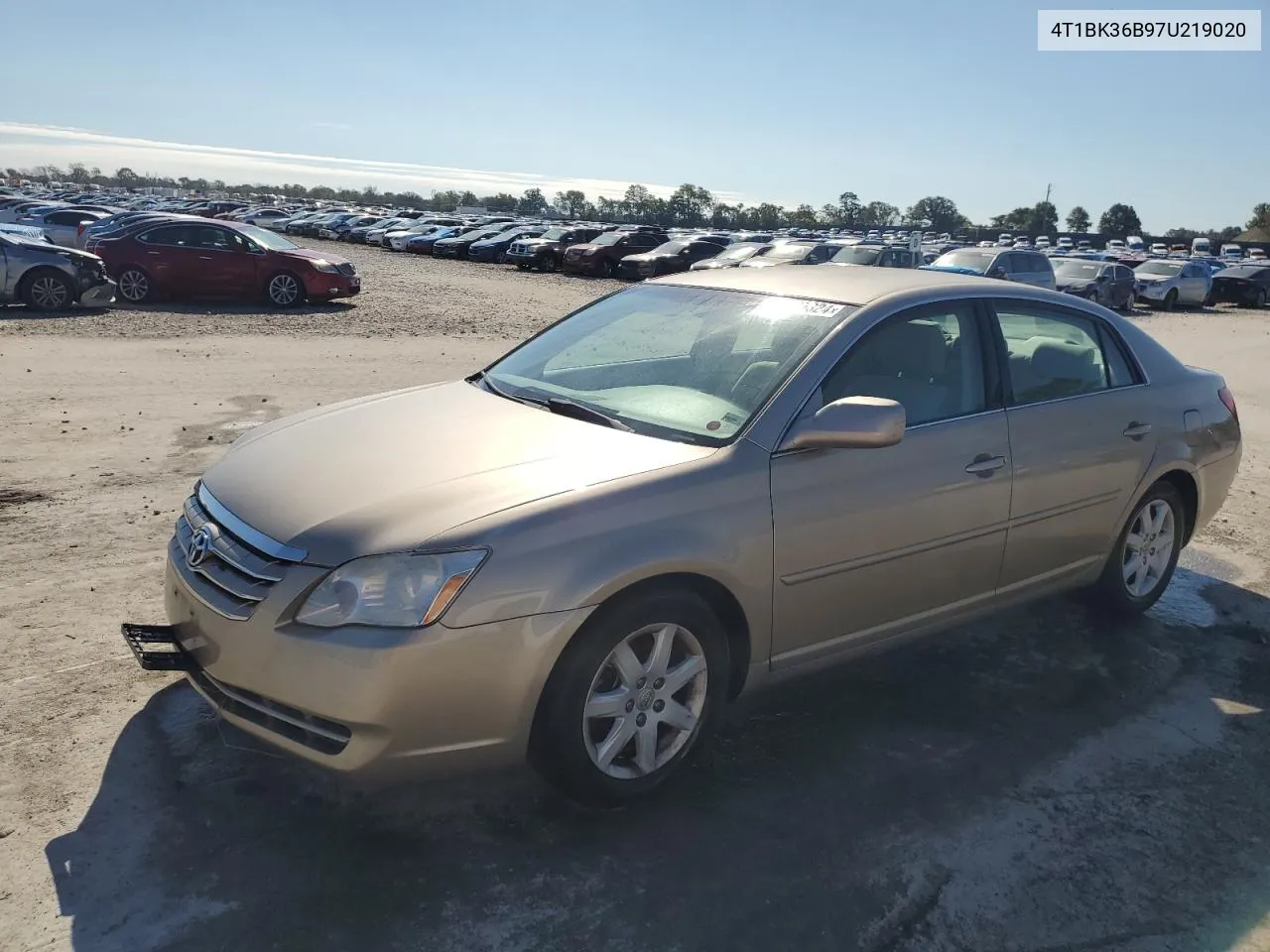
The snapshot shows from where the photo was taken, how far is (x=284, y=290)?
714 inches

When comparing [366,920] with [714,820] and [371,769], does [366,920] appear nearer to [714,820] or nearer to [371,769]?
[371,769]

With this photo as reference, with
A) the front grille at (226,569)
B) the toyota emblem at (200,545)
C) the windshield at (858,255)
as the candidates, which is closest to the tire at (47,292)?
the front grille at (226,569)

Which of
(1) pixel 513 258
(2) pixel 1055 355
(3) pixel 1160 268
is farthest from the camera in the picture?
(1) pixel 513 258

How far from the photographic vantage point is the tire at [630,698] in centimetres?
300

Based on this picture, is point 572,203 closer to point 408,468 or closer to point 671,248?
point 671,248

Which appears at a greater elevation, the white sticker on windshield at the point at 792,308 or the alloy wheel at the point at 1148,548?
the white sticker on windshield at the point at 792,308

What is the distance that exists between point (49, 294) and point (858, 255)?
18.0 meters

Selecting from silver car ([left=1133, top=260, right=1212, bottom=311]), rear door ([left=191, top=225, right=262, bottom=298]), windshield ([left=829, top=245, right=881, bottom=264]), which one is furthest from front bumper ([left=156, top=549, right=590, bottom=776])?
silver car ([left=1133, top=260, right=1212, bottom=311])

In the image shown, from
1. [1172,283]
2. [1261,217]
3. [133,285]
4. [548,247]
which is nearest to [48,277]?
[133,285]

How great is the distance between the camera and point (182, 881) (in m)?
2.79

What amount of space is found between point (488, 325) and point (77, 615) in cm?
1276

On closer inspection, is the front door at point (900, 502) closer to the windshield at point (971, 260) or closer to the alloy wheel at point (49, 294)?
the alloy wheel at point (49, 294)

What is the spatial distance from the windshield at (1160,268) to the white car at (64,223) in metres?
30.4

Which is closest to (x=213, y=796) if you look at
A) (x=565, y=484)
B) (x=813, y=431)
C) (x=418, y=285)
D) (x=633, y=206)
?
(x=565, y=484)
